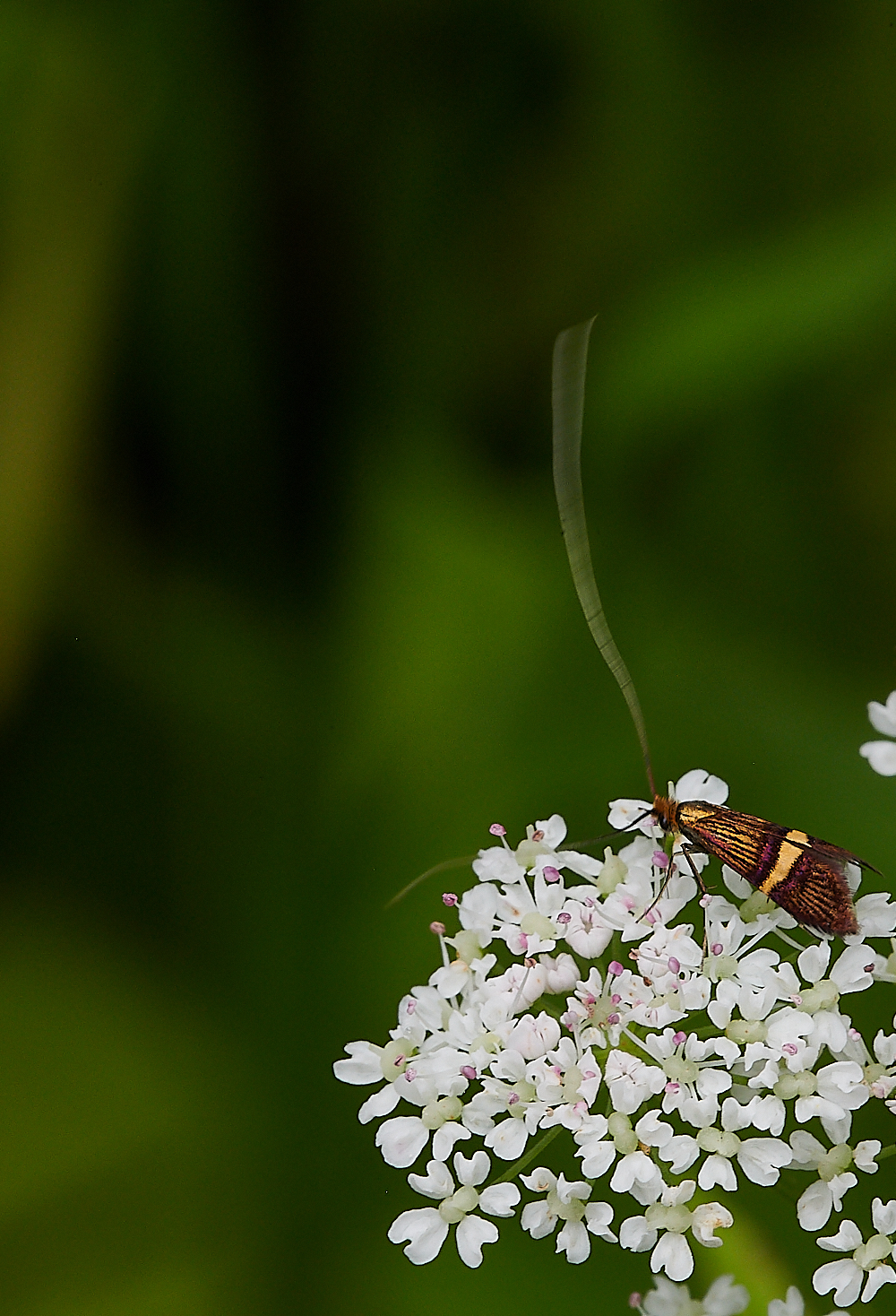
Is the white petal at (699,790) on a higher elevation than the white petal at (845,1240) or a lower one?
higher

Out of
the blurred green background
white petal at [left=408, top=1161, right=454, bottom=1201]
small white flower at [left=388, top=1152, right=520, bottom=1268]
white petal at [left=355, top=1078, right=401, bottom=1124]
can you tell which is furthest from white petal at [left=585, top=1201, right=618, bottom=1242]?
the blurred green background

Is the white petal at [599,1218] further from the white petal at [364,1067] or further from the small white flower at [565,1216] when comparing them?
the white petal at [364,1067]

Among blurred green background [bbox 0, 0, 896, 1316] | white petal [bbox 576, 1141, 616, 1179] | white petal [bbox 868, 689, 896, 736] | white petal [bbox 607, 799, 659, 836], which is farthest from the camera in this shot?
blurred green background [bbox 0, 0, 896, 1316]

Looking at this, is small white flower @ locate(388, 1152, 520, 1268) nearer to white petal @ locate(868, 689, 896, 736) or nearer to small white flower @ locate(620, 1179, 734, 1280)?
small white flower @ locate(620, 1179, 734, 1280)

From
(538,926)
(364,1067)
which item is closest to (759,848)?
(538,926)

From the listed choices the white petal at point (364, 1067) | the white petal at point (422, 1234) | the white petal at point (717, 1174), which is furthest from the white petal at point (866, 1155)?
the white petal at point (364, 1067)

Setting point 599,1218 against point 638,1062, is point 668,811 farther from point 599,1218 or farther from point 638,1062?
point 599,1218

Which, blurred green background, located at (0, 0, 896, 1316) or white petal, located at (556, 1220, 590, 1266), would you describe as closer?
white petal, located at (556, 1220, 590, 1266)

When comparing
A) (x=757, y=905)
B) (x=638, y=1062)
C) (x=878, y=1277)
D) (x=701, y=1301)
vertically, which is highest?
(x=757, y=905)
